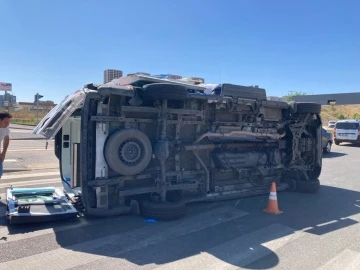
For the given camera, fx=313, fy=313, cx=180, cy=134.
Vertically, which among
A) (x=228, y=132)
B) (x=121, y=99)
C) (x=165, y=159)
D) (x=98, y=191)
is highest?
(x=121, y=99)

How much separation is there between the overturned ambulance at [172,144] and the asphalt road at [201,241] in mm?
394

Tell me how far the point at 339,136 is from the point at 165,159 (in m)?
20.6

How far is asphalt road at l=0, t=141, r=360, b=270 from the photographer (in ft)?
11.7

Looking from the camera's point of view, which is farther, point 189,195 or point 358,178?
point 358,178

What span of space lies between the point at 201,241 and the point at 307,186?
13.3ft

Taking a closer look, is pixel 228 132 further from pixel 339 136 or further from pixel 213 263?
pixel 339 136

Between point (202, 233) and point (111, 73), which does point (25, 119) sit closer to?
point (111, 73)

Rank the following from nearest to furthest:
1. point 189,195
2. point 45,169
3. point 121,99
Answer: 1. point 121,99
2. point 189,195
3. point 45,169

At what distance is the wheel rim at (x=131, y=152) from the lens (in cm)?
500

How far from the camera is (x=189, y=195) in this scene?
5.90 meters

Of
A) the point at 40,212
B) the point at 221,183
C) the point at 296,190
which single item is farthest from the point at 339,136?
the point at 40,212

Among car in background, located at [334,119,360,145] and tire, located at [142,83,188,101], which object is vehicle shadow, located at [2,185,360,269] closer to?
tire, located at [142,83,188,101]

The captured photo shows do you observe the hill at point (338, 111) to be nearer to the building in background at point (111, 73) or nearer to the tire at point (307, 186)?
the tire at point (307, 186)

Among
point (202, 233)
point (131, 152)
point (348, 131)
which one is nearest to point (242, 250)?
point (202, 233)
